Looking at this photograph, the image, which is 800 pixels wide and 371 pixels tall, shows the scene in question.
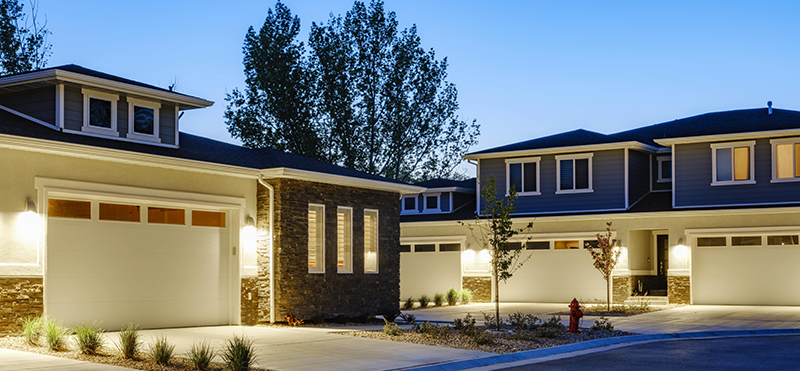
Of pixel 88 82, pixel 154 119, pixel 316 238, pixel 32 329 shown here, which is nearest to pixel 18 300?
pixel 32 329

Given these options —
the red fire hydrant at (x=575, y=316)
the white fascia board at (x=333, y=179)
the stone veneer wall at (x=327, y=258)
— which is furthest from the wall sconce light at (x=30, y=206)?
the red fire hydrant at (x=575, y=316)

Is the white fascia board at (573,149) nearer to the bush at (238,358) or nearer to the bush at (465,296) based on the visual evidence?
the bush at (465,296)

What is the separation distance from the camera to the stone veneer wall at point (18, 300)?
13586mm

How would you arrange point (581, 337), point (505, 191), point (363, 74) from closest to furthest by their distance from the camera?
point (581, 337) → point (505, 191) → point (363, 74)

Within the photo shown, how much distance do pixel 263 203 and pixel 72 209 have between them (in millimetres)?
4593

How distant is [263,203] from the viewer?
730 inches

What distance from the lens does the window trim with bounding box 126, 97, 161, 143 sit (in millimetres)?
17656

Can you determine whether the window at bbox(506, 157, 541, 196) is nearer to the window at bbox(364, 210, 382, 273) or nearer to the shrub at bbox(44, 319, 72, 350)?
the window at bbox(364, 210, 382, 273)

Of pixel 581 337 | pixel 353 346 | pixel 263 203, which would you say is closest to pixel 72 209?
pixel 263 203

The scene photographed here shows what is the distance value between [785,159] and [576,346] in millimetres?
14895

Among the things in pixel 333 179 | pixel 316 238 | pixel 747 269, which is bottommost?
pixel 747 269

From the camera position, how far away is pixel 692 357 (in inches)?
512

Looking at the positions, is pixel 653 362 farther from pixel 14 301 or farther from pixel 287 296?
pixel 14 301

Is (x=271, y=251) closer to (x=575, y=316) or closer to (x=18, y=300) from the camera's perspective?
(x=18, y=300)
